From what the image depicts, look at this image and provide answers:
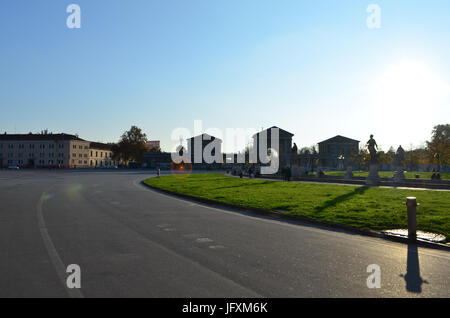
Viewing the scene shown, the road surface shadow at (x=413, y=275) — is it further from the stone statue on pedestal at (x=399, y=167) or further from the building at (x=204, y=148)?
the building at (x=204, y=148)

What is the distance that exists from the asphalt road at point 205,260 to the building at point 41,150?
371 feet

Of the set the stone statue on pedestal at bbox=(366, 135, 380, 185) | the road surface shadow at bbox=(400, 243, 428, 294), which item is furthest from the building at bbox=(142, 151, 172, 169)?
the road surface shadow at bbox=(400, 243, 428, 294)

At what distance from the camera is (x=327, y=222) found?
402 inches

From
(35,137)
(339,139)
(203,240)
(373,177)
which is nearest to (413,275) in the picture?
(203,240)

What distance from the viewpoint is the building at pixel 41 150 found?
113125 mm

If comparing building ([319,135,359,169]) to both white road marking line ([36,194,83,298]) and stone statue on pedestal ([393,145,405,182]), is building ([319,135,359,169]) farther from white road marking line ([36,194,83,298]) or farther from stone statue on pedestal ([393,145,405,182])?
white road marking line ([36,194,83,298])

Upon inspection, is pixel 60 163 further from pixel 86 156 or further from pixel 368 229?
pixel 368 229

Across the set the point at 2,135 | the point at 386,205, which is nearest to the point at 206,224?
the point at 386,205

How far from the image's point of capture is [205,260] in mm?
Answer: 6180

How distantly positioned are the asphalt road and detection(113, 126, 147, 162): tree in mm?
108576

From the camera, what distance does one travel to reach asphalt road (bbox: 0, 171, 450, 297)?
15.5 feet

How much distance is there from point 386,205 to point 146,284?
38.3ft

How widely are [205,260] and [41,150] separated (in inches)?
4912

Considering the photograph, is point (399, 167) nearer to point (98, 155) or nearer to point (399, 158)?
point (399, 158)
